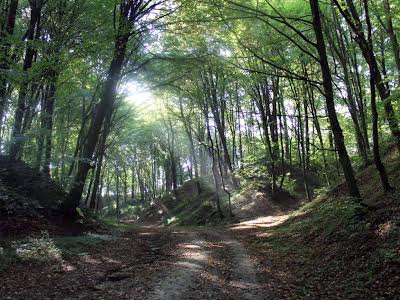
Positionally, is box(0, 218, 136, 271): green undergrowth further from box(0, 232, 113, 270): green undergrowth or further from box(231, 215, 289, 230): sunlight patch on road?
box(231, 215, 289, 230): sunlight patch on road

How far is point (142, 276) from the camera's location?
871cm

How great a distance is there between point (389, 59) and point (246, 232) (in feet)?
56.5

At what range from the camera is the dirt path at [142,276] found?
23.7 ft

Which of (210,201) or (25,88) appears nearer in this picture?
(25,88)

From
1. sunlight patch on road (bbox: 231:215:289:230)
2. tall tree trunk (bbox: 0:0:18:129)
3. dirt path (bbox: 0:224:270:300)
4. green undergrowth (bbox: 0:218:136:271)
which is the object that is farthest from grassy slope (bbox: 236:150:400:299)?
tall tree trunk (bbox: 0:0:18:129)

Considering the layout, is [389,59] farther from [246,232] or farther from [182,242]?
[182,242]

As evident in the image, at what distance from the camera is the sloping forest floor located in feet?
23.3

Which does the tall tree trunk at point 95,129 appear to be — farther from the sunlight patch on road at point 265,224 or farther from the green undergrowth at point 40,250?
the sunlight patch on road at point 265,224

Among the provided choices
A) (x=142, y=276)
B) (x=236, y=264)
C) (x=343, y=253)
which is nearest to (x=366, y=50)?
(x=343, y=253)

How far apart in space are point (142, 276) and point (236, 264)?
282 centimetres

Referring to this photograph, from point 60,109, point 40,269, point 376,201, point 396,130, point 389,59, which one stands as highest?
point 389,59

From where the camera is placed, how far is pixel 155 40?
755 inches

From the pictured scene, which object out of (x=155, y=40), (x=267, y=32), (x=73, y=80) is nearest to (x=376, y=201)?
(x=267, y=32)

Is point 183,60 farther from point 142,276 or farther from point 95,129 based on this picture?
point 142,276
